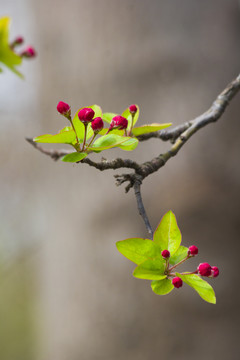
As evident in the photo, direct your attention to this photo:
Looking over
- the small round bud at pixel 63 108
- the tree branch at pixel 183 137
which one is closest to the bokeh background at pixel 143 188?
the tree branch at pixel 183 137

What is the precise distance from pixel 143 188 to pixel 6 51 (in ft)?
1.54

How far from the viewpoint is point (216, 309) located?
0.73m

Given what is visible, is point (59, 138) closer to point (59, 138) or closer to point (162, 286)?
point (59, 138)

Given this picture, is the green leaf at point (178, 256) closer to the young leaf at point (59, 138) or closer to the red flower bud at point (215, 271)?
the red flower bud at point (215, 271)

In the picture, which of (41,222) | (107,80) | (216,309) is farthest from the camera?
(41,222)

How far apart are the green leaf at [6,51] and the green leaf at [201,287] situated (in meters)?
0.30

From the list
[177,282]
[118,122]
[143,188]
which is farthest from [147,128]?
[143,188]

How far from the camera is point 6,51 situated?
1.31ft

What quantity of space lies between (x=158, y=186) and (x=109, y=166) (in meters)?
0.47

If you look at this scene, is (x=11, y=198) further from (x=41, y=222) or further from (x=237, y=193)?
(x=237, y=193)

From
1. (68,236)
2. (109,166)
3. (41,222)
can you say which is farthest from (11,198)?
(109,166)

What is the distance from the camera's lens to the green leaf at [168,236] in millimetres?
310

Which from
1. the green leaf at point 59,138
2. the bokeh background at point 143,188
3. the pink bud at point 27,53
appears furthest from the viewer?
the bokeh background at point 143,188

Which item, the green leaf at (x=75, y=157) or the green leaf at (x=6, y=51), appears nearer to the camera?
the green leaf at (x=75, y=157)
